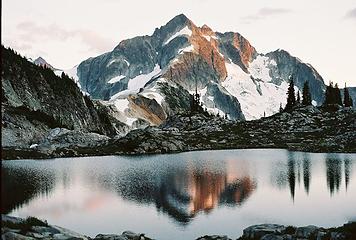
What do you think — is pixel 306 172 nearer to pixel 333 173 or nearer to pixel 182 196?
pixel 333 173

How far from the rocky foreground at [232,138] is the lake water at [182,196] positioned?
35.4 metres

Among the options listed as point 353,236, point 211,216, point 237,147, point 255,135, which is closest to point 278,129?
point 255,135

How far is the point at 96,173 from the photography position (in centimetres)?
8962

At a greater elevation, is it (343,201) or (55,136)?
(55,136)

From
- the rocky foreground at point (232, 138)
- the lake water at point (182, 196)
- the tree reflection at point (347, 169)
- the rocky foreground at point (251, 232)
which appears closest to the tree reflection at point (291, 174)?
the lake water at point (182, 196)

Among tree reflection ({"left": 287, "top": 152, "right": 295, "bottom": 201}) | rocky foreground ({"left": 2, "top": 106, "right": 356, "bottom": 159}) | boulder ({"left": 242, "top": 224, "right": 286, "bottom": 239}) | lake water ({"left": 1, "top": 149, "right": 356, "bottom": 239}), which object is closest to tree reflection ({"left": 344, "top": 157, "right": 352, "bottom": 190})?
lake water ({"left": 1, "top": 149, "right": 356, "bottom": 239})

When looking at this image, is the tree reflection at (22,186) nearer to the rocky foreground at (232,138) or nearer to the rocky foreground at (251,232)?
the rocky foreground at (251,232)

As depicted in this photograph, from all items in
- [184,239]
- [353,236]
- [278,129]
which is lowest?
[184,239]

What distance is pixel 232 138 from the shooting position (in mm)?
170875

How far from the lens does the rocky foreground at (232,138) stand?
136m

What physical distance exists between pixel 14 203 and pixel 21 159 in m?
71.2

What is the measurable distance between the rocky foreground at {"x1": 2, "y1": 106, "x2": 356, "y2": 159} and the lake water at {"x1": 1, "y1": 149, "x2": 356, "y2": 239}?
116ft

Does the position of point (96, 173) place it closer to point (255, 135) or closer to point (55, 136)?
point (55, 136)

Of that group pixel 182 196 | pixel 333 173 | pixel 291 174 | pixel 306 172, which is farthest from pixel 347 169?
pixel 182 196
